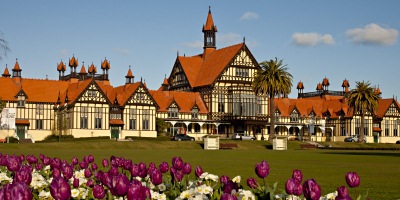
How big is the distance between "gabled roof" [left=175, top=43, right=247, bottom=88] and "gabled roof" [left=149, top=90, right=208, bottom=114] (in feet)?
9.45

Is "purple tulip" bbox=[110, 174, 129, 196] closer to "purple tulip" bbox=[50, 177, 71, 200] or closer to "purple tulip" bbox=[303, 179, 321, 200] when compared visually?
"purple tulip" bbox=[50, 177, 71, 200]

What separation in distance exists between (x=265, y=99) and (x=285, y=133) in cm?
1033

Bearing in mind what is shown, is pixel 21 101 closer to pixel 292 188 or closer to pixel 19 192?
pixel 292 188

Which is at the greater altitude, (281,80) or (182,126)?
(281,80)

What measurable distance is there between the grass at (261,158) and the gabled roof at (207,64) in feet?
82.7

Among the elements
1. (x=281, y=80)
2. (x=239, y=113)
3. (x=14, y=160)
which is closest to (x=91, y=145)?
(x=281, y=80)

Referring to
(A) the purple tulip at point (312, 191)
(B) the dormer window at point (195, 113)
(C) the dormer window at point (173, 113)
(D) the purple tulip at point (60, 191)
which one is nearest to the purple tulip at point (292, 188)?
(A) the purple tulip at point (312, 191)

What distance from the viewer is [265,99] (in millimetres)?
105000

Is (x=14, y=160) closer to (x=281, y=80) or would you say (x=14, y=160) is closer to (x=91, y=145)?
(x=91, y=145)

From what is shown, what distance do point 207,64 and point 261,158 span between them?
69.5m

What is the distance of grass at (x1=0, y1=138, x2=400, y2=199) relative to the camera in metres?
20.5

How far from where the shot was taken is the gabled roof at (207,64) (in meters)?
101

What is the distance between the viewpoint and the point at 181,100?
334ft

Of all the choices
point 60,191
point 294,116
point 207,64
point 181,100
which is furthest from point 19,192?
point 294,116
